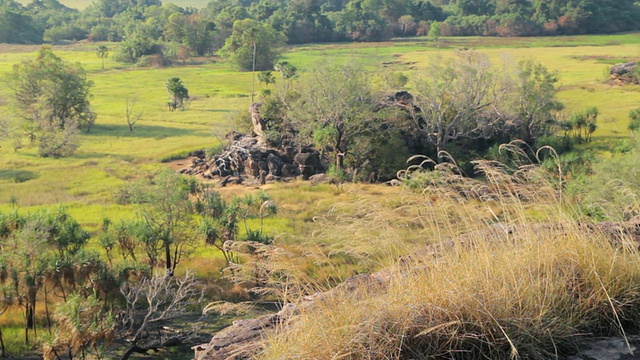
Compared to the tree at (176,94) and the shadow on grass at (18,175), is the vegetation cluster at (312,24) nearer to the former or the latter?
the tree at (176,94)

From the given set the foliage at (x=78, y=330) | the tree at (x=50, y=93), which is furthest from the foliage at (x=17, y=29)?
the foliage at (x=78, y=330)

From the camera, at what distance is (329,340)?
419 centimetres

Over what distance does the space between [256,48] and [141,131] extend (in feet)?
136

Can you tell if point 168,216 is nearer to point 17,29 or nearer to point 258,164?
point 258,164

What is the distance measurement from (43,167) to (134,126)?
14821 millimetres

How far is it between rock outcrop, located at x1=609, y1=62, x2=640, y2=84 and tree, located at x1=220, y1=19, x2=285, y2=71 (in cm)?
4671

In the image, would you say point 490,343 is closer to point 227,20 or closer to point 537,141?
point 537,141

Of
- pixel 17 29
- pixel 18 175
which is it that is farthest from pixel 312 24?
pixel 18 175

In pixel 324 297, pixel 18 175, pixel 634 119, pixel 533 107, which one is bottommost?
pixel 18 175

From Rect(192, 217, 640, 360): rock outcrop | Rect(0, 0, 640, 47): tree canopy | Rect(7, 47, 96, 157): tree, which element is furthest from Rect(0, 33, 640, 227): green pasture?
Rect(192, 217, 640, 360): rock outcrop

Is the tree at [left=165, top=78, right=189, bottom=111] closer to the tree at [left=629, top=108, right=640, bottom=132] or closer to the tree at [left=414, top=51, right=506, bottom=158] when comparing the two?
the tree at [left=414, top=51, right=506, bottom=158]

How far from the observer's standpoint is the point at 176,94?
194ft

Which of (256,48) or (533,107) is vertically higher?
(256,48)

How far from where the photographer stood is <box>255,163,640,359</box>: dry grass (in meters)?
4.25
